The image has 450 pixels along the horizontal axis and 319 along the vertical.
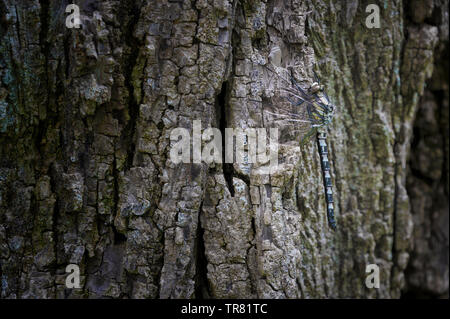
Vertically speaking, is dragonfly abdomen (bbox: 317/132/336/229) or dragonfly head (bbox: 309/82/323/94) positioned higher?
dragonfly head (bbox: 309/82/323/94)

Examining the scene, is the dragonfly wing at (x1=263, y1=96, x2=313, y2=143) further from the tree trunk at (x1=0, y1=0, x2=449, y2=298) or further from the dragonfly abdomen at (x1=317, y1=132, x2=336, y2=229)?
the dragonfly abdomen at (x1=317, y1=132, x2=336, y2=229)

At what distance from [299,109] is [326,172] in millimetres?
374

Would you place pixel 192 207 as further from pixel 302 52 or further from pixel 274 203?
pixel 302 52

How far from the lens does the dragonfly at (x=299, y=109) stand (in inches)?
60.0

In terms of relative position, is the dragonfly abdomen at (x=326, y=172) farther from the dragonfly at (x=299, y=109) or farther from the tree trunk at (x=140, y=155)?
the tree trunk at (x=140, y=155)

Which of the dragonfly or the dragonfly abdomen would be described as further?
the dragonfly abdomen

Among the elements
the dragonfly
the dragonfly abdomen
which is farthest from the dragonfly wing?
the dragonfly abdomen

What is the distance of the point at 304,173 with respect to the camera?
166cm

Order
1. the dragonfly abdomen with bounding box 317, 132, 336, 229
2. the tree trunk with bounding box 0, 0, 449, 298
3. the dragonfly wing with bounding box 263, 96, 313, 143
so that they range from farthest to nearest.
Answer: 1. the dragonfly abdomen with bounding box 317, 132, 336, 229
2. the dragonfly wing with bounding box 263, 96, 313, 143
3. the tree trunk with bounding box 0, 0, 449, 298

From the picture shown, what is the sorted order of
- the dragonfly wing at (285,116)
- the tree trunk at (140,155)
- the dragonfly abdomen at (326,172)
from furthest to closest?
the dragonfly abdomen at (326,172), the dragonfly wing at (285,116), the tree trunk at (140,155)

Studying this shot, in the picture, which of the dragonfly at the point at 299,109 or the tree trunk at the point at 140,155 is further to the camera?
the dragonfly at the point at 299,109

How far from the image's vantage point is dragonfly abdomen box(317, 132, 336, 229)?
168 cm

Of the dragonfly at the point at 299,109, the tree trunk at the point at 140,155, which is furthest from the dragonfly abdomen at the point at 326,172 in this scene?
the tree trunk at the point at 140,155

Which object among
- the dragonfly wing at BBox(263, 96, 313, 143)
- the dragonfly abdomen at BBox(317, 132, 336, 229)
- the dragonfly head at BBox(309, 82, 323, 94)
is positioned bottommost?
the dragonfly abdomen at BBox(317, 132, 336, 229)
